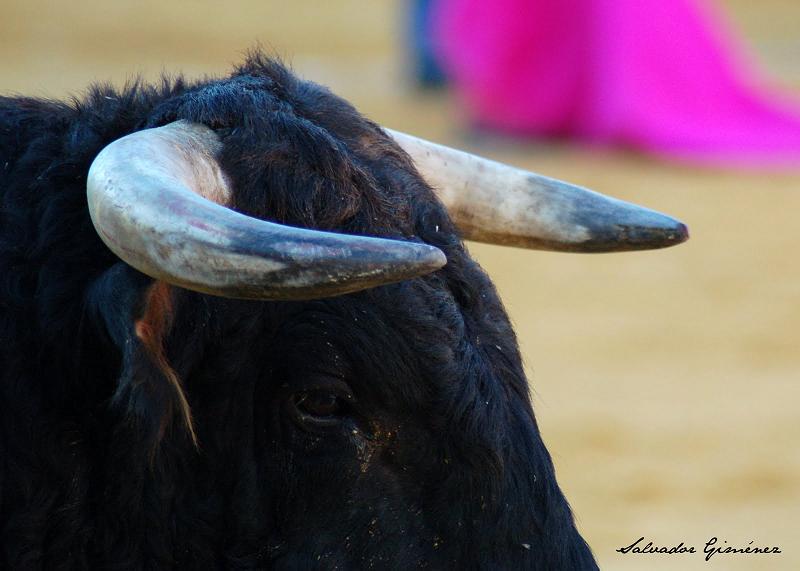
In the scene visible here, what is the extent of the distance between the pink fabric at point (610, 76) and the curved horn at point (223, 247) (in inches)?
392

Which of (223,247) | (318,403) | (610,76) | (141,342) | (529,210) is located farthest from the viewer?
(610,76)

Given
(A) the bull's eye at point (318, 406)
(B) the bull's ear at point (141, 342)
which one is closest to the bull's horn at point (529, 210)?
(A) the bull's eye at point (318, 406)

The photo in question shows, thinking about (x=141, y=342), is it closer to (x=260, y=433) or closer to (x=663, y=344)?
(x=260, y=433)

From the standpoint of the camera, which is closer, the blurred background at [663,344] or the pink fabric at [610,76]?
the blurred background at [663,344]

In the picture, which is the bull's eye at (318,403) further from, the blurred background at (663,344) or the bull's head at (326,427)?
the blurred background at (663,344)

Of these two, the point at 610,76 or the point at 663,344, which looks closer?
the point at 663,344

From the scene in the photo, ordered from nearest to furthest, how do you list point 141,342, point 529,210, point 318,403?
point 141,342 < point 318,403 < point 529,210

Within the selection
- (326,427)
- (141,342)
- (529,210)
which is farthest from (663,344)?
(141,342)

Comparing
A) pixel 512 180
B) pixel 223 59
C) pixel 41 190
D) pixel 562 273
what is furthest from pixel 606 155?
pixel 41 190

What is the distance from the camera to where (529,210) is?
9.83 ft

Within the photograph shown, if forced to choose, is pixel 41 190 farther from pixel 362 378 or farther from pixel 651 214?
pixel 651 214

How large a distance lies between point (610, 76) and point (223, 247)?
414 inches

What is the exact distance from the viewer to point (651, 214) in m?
2.92

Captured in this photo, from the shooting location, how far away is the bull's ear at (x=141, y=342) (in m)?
2.17
